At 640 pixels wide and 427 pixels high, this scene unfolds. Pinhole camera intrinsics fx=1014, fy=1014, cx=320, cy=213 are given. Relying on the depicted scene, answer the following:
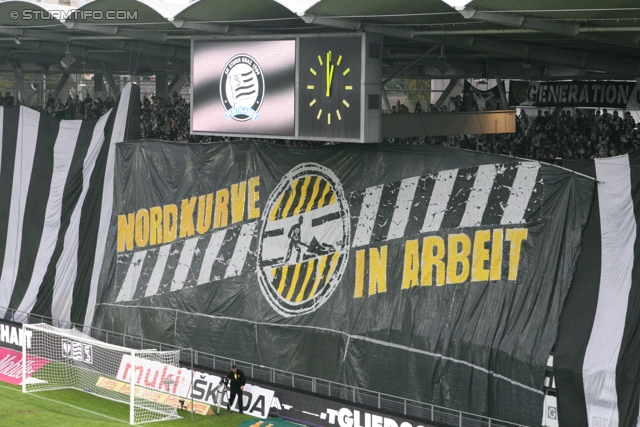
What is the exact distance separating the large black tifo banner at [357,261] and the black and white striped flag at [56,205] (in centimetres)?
67

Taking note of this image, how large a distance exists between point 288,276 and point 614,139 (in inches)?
294

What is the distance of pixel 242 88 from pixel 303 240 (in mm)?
3405

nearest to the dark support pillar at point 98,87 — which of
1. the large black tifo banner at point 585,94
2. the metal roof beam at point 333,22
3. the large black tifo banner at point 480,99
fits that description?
the large black tifo banner at point 480,99

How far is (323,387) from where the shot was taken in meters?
20.5

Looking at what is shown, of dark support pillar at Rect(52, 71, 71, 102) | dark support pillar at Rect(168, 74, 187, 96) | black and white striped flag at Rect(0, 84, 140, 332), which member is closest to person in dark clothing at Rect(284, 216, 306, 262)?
black and white striped flag at Rect(0, 84, 140, 332)

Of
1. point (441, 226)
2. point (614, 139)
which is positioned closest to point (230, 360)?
point (441, 226)

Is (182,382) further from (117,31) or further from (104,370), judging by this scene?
(117,31)

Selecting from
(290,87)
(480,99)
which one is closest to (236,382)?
(290,87)

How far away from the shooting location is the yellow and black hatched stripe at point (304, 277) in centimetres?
2038

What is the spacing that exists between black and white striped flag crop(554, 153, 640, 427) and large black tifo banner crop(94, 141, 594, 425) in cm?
27

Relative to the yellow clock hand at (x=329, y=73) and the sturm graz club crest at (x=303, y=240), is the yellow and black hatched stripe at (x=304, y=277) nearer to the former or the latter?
the sturm graz club crest at (x=303, y=240)

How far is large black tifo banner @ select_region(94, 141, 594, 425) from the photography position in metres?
17.3

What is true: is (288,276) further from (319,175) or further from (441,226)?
(441,226)

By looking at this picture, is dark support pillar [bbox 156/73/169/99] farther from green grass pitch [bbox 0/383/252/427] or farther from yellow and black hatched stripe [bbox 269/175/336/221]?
yellow and black hatched stripe [bbox 269/175/336/221]
